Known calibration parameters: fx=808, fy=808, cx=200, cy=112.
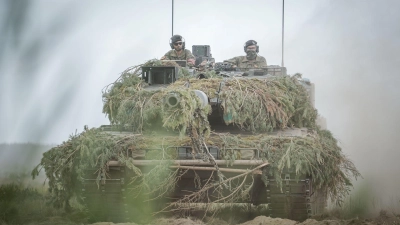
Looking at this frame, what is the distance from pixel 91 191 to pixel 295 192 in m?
2.73

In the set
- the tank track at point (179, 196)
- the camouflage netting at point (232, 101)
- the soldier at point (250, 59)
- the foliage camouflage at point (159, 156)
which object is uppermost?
the soldier at point (250, 59)

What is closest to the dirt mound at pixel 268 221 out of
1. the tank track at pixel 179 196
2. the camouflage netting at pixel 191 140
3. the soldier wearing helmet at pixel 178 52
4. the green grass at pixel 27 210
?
the tank track at pixel 179 196

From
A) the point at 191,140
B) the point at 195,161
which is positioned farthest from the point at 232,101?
the point at 195,161

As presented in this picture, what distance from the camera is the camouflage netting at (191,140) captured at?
10617 millimetres

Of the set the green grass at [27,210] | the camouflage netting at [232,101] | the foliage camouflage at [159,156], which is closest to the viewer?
the foliage camouflage at [159,156]

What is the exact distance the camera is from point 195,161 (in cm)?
1066

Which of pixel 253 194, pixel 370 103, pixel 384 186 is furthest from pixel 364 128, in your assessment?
pixel 253 194

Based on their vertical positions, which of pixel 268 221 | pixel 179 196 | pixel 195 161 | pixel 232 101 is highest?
pixel 232 101

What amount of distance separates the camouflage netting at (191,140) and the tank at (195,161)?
15mm

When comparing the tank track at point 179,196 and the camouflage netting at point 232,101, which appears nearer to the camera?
the tank track at point 179,196

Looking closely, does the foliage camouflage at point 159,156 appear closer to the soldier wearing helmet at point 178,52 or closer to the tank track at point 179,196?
the tank track at point 179,196

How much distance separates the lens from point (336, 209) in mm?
12469

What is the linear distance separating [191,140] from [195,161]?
334 millimetres

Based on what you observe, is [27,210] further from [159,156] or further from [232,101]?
[232,101]
